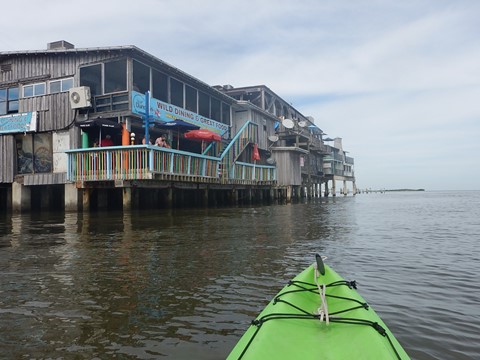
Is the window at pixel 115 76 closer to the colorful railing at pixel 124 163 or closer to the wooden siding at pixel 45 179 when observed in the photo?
the colorful railing at pixel 124 163

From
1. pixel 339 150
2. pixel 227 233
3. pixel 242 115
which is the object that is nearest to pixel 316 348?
pixel 227 233

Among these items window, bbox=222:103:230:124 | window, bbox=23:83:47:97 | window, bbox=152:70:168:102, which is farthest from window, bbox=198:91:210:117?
window, bbox=23:83:47:97

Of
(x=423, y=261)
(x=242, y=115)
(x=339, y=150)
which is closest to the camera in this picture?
(x=423, y=261)

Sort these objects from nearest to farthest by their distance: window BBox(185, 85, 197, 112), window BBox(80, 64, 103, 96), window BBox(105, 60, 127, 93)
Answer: window BBox(105, 60, 127, 93)
window BBox(80, 64, 103, 96)
window BBox(185, 85, 197, 112)

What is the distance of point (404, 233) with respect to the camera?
10.4 m

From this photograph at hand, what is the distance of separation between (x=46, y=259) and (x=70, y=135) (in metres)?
13.3

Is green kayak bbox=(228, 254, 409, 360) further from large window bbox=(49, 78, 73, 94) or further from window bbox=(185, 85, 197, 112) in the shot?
window bbox=(185, 85, 197, 112)

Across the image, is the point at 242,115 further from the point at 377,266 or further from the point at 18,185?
the point at 377,266

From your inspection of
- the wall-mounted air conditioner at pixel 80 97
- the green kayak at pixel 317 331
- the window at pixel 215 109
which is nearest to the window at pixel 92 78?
the wall-mounted air conditioner at pixel 80 97

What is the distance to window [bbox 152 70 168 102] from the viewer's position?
1946 cm

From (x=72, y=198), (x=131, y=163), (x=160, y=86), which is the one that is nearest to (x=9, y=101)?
(x=72, y=198)

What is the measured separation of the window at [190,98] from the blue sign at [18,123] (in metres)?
8.30

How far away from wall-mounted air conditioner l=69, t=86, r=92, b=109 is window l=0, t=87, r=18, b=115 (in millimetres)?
4551

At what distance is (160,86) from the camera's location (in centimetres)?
1991
